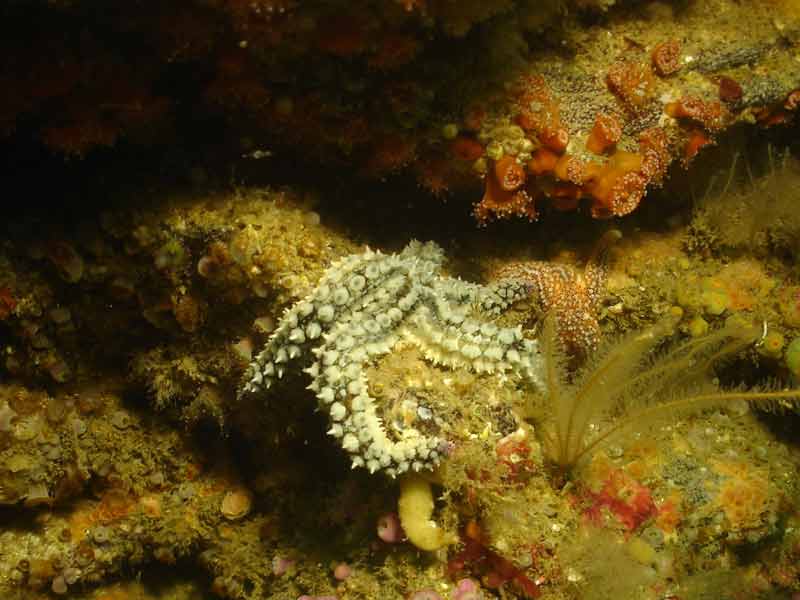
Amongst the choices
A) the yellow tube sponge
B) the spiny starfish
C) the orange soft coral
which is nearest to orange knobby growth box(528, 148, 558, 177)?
the orange soft coral

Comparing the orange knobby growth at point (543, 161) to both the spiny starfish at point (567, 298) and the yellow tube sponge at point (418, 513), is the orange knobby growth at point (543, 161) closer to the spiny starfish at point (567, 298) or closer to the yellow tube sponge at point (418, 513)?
the spiny starfish at point (567, 298)

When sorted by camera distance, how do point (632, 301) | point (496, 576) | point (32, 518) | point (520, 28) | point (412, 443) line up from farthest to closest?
1. point (32, 518)
2. point (632, 301)
3. point (520, 28)
4. point (496, 576)
5. point (412, 443)

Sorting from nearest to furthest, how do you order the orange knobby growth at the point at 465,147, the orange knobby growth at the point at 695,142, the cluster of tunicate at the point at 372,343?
the cluster of tunicate at the point at 372,343 < the orange knobby growth at the point at 465,147 < the orange knobby growth at the point at 695,142

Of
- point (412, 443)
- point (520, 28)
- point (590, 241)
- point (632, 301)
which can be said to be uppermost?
point (520, 28)

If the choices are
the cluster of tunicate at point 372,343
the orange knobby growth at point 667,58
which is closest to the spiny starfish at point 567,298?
the cluster of tunicate at point 372,343

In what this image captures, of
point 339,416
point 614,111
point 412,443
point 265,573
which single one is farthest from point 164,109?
point 265,573

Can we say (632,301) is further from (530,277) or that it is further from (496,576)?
(496,576)
